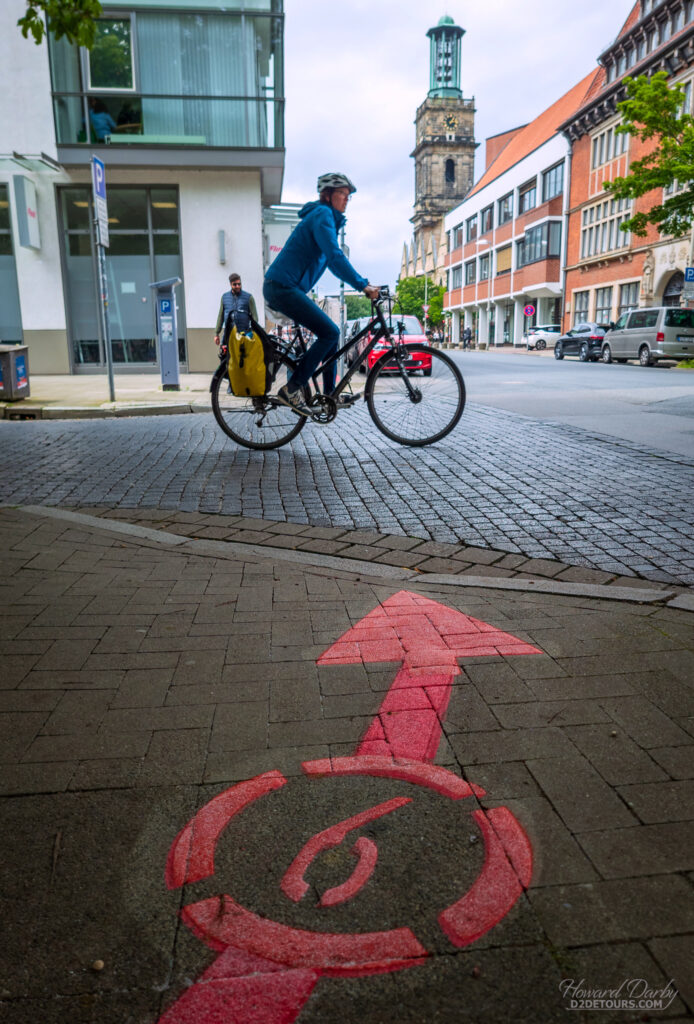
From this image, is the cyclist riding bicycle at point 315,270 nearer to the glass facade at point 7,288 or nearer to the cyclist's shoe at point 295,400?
the cyclist's shoe at point 295,400

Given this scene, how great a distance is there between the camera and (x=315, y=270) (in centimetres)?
702

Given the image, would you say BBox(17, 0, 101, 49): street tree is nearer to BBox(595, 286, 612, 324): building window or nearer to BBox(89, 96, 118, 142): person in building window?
BBox(89, 96, 118, 142): person in building window

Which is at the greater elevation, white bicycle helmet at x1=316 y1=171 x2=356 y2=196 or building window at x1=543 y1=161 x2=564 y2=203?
building window at x1=543 y1=161 x2=564 y2=203

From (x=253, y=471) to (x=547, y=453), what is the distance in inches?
110

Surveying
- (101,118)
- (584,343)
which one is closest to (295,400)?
(101,118)

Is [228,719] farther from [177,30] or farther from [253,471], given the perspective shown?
[177,30]

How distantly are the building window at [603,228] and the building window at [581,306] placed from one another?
8.45 ft

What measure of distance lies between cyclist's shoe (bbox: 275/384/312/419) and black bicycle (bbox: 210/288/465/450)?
57 millimetres

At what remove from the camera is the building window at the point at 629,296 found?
Answer: 48.5 m

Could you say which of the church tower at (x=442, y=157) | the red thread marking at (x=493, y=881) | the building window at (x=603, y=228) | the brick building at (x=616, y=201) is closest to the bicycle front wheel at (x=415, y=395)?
the red thread marking at (x=493, y=881)

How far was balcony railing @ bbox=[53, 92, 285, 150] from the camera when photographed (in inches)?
739

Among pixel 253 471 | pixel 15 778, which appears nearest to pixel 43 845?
pixel 15 778

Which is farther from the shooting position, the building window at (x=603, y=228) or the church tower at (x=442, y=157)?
the church tower at (x=442, y=157)

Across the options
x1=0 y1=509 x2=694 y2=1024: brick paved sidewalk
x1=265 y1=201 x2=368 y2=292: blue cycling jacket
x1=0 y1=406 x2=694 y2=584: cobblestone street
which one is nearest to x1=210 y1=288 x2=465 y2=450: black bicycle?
x1=0 y1=406 x2=694 y2=584: cobblestone street
